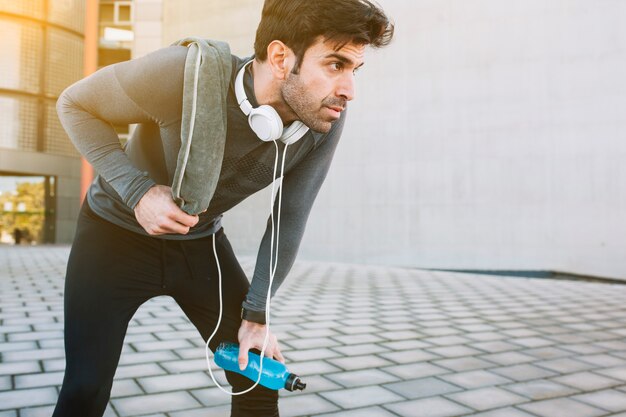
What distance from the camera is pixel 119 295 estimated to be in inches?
73.9

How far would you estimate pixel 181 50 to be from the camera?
67.0 inches

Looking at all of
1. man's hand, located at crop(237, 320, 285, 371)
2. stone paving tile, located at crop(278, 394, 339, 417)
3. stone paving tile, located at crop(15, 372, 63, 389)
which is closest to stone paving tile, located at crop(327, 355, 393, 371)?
stone paving tile, located at crop(278, 394, 339, 417)

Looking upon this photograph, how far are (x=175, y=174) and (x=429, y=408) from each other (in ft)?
7.05

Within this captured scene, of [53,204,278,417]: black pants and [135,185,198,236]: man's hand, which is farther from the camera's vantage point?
[53,204,278,417]: black pants

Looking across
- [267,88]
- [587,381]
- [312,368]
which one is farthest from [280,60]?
[587,381]

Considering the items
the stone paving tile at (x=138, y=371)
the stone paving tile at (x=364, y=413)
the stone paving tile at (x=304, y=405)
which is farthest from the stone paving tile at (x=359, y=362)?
the stone paving tile at (x=138, y=371)

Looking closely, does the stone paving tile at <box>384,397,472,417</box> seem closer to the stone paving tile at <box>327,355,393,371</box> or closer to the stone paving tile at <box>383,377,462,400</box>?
the stone paving tile at <box>383,377,462,400</box>

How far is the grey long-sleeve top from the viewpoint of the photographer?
5.49 feet

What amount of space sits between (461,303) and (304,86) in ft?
19.4

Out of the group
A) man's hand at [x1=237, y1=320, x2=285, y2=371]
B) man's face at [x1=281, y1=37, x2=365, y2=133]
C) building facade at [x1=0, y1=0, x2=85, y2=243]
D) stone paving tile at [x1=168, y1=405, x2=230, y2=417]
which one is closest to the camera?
man's face at [x1=281, y1=37, x2=365, y2=133]

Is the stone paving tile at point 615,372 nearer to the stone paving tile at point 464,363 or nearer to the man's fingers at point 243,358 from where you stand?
the stone paving tile at point 464,363

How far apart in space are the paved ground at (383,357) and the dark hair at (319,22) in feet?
6.56

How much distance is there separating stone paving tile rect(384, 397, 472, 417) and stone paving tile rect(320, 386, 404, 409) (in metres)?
0.10

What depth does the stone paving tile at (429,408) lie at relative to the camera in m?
2.97
